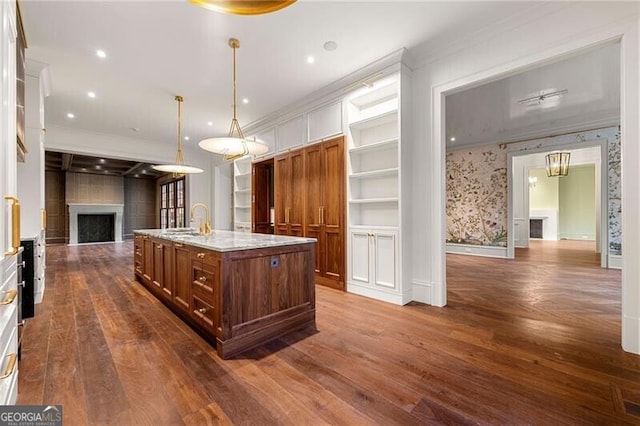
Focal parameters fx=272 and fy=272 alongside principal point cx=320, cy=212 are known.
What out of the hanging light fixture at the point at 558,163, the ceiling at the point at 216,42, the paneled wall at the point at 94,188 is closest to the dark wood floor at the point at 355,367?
the ceiling at the point at 216,42

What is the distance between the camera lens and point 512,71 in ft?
8.98

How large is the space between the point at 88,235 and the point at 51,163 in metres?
2.92

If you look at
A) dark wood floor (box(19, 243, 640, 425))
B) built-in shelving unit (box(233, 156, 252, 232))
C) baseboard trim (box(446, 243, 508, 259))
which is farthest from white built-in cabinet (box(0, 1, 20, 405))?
baseboard trim (box(446, 243, 508, 259))

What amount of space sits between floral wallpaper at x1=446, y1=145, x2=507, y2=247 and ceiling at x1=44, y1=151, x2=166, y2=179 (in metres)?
9.96

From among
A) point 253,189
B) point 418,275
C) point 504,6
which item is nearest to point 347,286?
point 418,275

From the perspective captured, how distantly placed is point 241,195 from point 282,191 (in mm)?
2231

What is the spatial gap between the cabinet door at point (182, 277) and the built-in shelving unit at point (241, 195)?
3329 millimetres

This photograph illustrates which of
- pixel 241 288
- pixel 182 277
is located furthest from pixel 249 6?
pixel 182 277

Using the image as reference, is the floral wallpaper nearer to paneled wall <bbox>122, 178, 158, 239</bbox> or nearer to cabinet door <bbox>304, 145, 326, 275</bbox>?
cabinet door <bbox>304, 145, 326, 275</bbox>

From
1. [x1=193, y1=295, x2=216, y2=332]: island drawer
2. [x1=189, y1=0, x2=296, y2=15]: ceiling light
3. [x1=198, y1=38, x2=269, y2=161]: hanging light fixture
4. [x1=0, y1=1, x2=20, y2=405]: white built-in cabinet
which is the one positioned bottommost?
[x1=193, y1=295, x2=216, y2=332]: island drawer

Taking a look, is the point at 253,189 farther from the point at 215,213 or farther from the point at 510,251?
the point at 510,251

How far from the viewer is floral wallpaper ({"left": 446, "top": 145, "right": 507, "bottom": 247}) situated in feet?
22.2

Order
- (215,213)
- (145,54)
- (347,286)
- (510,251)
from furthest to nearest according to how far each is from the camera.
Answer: (215,213) → (510,251) → (347,286) → (145,54)

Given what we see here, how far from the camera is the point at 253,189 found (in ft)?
18.5
